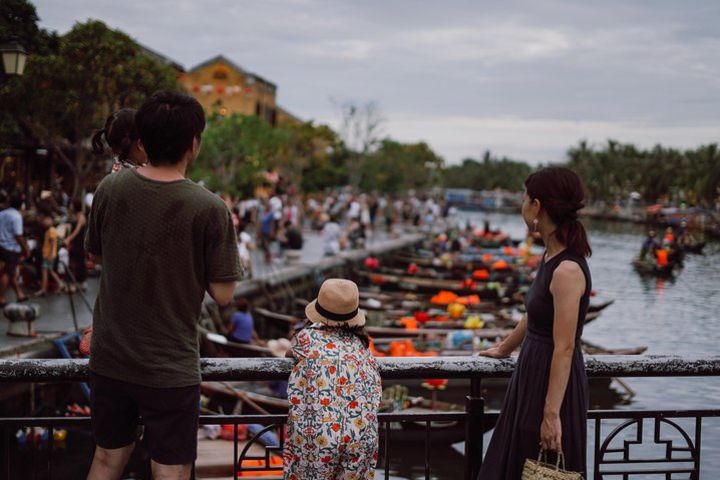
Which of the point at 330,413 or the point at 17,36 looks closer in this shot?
the point at 330,413

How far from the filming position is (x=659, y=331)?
90.9ft

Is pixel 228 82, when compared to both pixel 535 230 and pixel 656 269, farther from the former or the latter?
pixel 535 230

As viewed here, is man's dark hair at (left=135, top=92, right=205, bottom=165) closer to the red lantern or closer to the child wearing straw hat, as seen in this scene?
the child wearing straw hat

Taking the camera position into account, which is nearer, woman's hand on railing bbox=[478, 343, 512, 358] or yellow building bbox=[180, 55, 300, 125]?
woman's hand on railing bbox=[478, 343, 512, 358]

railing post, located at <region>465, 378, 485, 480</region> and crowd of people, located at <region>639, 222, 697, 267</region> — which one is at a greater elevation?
railing post, located at <region>465, 378, 485, 480</region>

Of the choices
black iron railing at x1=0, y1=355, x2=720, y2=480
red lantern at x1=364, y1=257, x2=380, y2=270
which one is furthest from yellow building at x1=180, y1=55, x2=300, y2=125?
black iron railing at x1=0, y1=355, x2=720, y2=480

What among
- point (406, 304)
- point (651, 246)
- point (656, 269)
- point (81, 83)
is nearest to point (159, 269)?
point (81, 83)

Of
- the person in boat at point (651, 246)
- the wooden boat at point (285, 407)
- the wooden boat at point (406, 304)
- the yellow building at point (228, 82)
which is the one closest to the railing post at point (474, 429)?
the wooden boat at point (285, 407)

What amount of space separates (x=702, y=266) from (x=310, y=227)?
22.6 m

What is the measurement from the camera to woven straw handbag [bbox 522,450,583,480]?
10.5ft

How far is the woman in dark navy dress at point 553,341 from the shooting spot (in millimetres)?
3178

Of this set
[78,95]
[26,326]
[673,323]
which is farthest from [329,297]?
[673,323]

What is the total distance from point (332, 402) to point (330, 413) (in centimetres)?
4

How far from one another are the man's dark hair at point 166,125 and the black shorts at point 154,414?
29.4 inches
